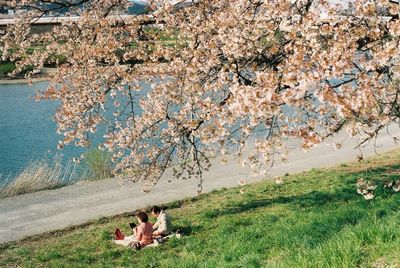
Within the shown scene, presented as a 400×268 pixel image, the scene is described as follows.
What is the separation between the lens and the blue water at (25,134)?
85.0ft

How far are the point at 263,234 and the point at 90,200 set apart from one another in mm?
7704

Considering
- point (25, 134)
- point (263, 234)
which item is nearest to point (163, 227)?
point (263, 234)

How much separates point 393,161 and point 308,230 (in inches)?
413

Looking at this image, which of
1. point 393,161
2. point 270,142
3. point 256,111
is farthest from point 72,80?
point 393,161

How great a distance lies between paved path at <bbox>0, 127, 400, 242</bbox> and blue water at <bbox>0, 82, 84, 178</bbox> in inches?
208

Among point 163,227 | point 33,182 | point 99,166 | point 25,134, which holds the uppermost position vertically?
point 25,134

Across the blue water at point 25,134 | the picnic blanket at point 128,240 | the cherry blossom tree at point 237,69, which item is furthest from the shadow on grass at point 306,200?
the blue water at point 25,134

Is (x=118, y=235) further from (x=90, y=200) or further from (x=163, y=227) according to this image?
(x=90, y=200)

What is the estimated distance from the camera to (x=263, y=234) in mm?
10352

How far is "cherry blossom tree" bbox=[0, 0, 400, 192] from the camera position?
6867 millimetres

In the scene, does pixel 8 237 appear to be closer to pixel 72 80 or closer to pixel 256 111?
pixel 72 80

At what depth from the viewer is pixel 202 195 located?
1638cm

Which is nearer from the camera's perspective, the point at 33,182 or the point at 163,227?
the point at 163,227

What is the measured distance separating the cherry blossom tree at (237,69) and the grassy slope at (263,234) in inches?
55.2
